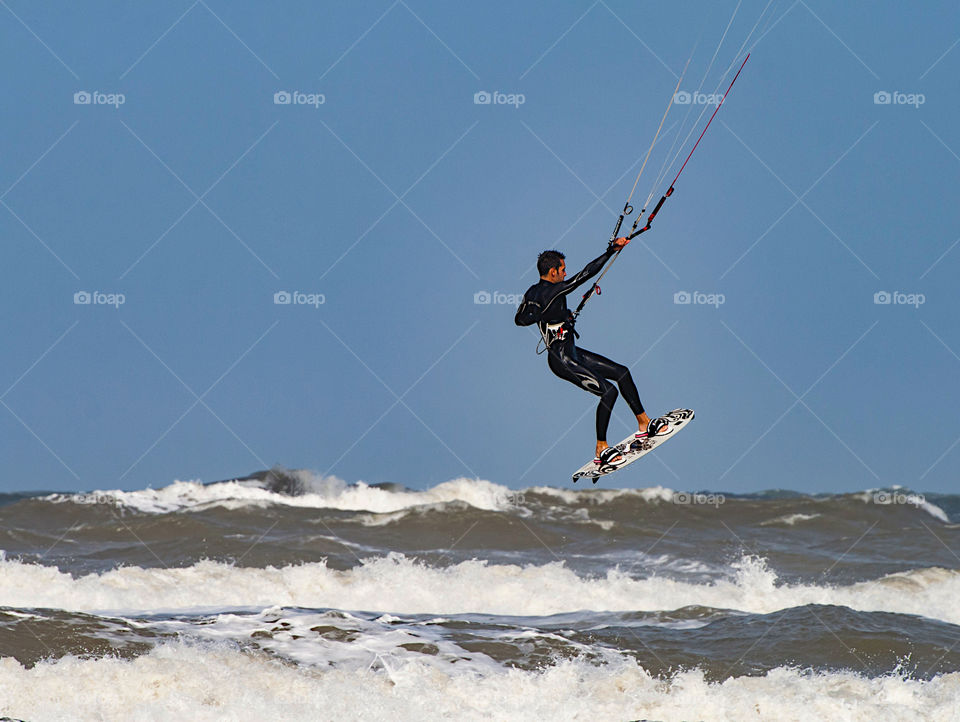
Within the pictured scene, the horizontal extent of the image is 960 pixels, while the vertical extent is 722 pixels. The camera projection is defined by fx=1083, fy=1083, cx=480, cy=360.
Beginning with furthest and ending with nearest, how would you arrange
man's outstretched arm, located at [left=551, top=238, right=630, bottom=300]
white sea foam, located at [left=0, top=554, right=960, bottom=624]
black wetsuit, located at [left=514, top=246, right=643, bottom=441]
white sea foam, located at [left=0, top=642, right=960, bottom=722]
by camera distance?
white sea foam, located at [left=0, top=554, right=960, bottom=624] → white sea foam, located at [left=0, top=642, right=960, bottom=722] → black wetsuit, located at [left=514, top=246, right=643, bottom=441] → man's outstretched arm, located at [left=551, top=238, right=630, bottom=300]

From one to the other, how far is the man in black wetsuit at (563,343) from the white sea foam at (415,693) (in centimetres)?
273

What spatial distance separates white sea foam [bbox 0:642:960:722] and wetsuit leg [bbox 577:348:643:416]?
10.2ft

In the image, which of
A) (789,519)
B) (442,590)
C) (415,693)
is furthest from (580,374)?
(789,519)

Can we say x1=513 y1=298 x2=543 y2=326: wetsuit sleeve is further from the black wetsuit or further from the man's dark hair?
the man's dark hair

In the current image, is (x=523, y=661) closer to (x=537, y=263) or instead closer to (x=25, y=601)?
(x=537, y=263)

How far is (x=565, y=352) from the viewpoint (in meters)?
10.6

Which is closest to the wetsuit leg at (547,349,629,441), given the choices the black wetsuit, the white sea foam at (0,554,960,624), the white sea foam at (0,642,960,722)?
the black wetsuit

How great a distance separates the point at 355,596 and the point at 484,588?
204 centimetres

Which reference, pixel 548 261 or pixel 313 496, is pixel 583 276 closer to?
pixel 548 261

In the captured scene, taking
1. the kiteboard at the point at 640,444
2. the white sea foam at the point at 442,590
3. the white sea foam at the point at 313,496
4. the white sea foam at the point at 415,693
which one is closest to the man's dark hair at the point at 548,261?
the kiteboard at the point at 640,444

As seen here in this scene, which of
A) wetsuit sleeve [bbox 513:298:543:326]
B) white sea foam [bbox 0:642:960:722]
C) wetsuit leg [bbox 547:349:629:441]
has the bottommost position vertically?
white sea foam [bbox 0:642:960:722]

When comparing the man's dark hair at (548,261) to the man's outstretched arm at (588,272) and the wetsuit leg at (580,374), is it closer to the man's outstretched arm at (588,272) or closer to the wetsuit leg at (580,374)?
the man's outstretched arm at (588,272)

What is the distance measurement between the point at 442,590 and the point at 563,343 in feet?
25.7

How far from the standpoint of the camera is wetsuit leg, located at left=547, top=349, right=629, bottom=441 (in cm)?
1057
